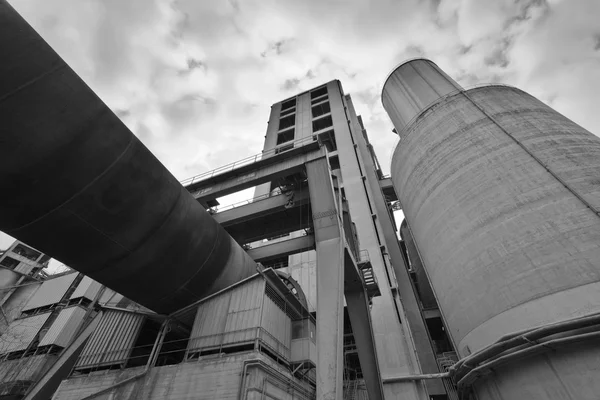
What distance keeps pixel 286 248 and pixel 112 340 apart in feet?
25.8

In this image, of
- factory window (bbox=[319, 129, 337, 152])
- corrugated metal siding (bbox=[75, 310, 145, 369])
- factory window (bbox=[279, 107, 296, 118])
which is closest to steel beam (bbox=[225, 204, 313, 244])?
corrugated metal siding (bbox=[75, 310, 145, 369])

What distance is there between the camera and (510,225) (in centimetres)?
1262

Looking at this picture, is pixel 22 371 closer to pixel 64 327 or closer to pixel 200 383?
pixel 64 327

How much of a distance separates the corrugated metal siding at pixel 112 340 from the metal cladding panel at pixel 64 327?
8916 millimetres

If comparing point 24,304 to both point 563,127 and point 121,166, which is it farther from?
point 563,127

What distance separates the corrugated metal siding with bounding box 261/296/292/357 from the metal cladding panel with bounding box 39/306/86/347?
15345 mm

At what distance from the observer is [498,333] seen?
11375mm

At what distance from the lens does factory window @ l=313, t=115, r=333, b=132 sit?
3434 centimetres

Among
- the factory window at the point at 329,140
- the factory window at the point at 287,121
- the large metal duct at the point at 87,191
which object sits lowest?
the large metal duct at the point at 87,191

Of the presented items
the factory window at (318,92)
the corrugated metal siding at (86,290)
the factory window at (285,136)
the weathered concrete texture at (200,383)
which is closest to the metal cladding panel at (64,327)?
the corrugated metal siding at (86,290)

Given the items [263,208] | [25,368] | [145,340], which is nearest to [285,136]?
[263,208]

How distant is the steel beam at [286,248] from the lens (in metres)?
13.7

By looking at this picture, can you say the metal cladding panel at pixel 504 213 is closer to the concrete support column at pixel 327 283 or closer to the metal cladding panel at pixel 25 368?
the concrete support column at pixel 327 283

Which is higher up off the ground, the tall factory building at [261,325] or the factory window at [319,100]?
the factory window at [319,100]
